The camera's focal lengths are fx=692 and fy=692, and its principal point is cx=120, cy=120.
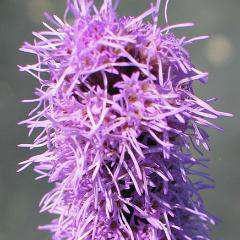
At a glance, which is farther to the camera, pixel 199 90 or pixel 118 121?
pixel 199 90

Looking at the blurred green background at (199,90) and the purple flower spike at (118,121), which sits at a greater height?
the blurred green background at (199,90)

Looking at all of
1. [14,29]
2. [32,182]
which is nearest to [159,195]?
[32,182]

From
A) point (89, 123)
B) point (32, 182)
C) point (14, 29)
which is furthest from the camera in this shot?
point (14, 29)

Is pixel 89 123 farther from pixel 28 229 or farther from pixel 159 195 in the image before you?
pixel 28 229

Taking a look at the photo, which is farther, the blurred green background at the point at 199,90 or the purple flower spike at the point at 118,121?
the blurred green background at the point at 199,90
